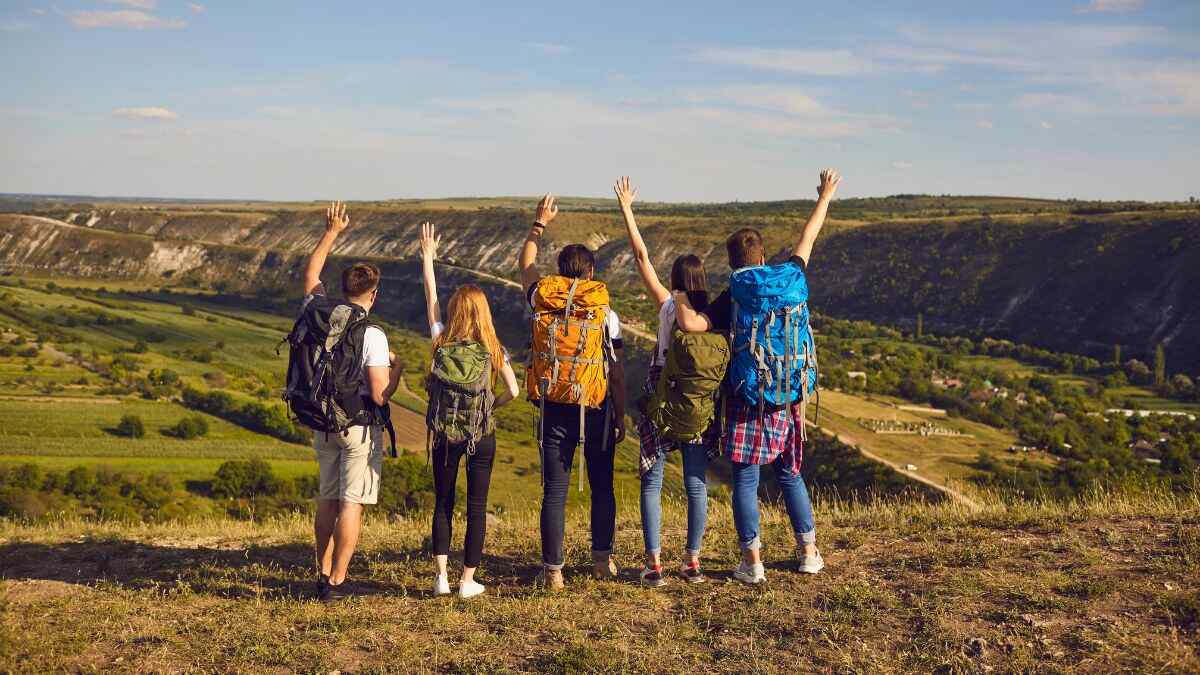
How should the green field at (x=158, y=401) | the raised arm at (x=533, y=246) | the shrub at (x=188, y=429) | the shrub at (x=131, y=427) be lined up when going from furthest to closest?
the shrub at (x=188, y=429) < the shrub at (x=131, y=427) < the green field at (x=158, y=401) < the raised arm at (x=533, y=246)

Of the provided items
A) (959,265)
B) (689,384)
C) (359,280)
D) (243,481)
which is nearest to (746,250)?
(689,384)

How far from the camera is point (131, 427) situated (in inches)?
2108

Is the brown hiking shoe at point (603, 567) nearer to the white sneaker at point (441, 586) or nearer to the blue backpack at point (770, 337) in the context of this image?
the white sneaker at point (441, 586)

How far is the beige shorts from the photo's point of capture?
659 cm

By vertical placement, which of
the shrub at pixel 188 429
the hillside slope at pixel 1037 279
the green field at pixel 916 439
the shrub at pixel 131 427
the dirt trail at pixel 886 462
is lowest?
the shrub at pixel 188 429

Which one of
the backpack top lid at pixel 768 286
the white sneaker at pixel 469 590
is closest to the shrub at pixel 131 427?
the white sneaker at pixel 469 590

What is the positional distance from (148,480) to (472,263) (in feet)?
345

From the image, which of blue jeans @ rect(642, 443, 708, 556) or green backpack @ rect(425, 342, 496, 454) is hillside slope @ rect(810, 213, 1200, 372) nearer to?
blue jeans @ rect(642, 443, 708, 556)

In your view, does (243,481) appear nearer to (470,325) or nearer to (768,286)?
(470,325)

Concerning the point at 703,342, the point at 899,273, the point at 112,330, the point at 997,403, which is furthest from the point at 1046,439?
the point at 112,330

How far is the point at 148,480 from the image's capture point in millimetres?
41688

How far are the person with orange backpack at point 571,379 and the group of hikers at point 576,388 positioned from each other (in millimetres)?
10

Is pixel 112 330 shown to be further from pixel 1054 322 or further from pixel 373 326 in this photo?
pixel 373 326

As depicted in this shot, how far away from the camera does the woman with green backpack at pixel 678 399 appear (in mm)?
6395
